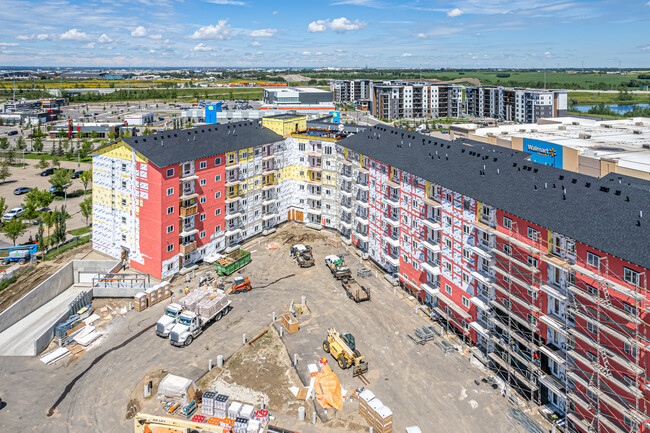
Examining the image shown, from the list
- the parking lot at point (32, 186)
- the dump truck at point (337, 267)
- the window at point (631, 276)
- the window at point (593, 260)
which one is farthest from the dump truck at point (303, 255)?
the parking lot at point (32, 186)

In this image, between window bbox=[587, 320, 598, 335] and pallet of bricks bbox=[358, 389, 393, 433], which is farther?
pallet of bricks bbox=[358, 389, 393, 433]

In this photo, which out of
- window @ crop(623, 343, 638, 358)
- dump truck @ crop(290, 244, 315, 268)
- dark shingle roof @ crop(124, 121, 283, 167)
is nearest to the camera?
window @ crop(623, 343, 638, 358)

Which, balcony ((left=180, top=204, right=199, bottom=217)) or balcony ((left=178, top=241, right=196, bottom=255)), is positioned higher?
balcony ((left=180, top=204, right=199, bottom=217))

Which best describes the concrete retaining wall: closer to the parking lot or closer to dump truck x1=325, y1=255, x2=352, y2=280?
the parking lot

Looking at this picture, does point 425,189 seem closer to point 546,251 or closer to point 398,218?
point 398,218

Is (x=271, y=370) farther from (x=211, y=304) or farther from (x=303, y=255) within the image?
(x=303, y=255)

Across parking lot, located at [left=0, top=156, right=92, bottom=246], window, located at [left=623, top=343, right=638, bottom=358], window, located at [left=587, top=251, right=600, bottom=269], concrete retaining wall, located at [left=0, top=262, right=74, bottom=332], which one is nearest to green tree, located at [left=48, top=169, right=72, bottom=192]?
parking lot, located at [left=0, top=156, right=92, bottom=246]

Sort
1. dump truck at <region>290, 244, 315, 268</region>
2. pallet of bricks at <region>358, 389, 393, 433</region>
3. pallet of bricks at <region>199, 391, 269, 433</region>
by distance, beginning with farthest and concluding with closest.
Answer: dump truck at <region>290, 244, 315, 268</region> → pallet of bricks at <region>199, 391, 269, 433</region> → pallet of bricks at <region>358, 389, 393, 433</region>
